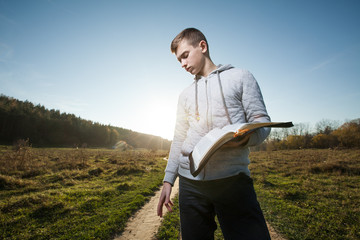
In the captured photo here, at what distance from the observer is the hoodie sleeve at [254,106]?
3.13 ft

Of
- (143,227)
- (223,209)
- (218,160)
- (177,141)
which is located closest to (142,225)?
(143,227)

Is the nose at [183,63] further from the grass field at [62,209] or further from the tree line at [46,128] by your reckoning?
the tree line at [46,128]

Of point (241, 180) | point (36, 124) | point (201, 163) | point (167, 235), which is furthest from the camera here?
point (36, 124)

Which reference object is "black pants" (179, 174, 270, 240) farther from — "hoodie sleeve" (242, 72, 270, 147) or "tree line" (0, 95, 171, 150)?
"tree line" (0, 95, 171, 150)

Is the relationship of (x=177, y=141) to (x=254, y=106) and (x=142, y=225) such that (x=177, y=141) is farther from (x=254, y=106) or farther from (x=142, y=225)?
(x=142, y=225)

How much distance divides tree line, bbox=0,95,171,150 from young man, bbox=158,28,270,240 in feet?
119

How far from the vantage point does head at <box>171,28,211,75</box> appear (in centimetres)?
160

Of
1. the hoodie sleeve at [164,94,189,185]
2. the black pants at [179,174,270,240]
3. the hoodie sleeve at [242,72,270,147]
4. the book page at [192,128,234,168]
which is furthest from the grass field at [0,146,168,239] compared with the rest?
the hoodie sleeve at [242,72,270,147]

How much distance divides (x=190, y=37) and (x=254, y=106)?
41.5 inches

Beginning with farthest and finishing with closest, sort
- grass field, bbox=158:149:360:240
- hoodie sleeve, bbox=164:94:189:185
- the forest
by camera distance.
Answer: the forest, grass field, bbox=158:149:360:240, hoodie sleeve, bbox=164:94:189:185

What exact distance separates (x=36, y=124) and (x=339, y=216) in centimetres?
7274

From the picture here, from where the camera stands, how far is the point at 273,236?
4.23 m

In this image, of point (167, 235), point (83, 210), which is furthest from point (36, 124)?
point (167, 235)

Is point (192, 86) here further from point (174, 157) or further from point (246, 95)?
point (174, 157)
